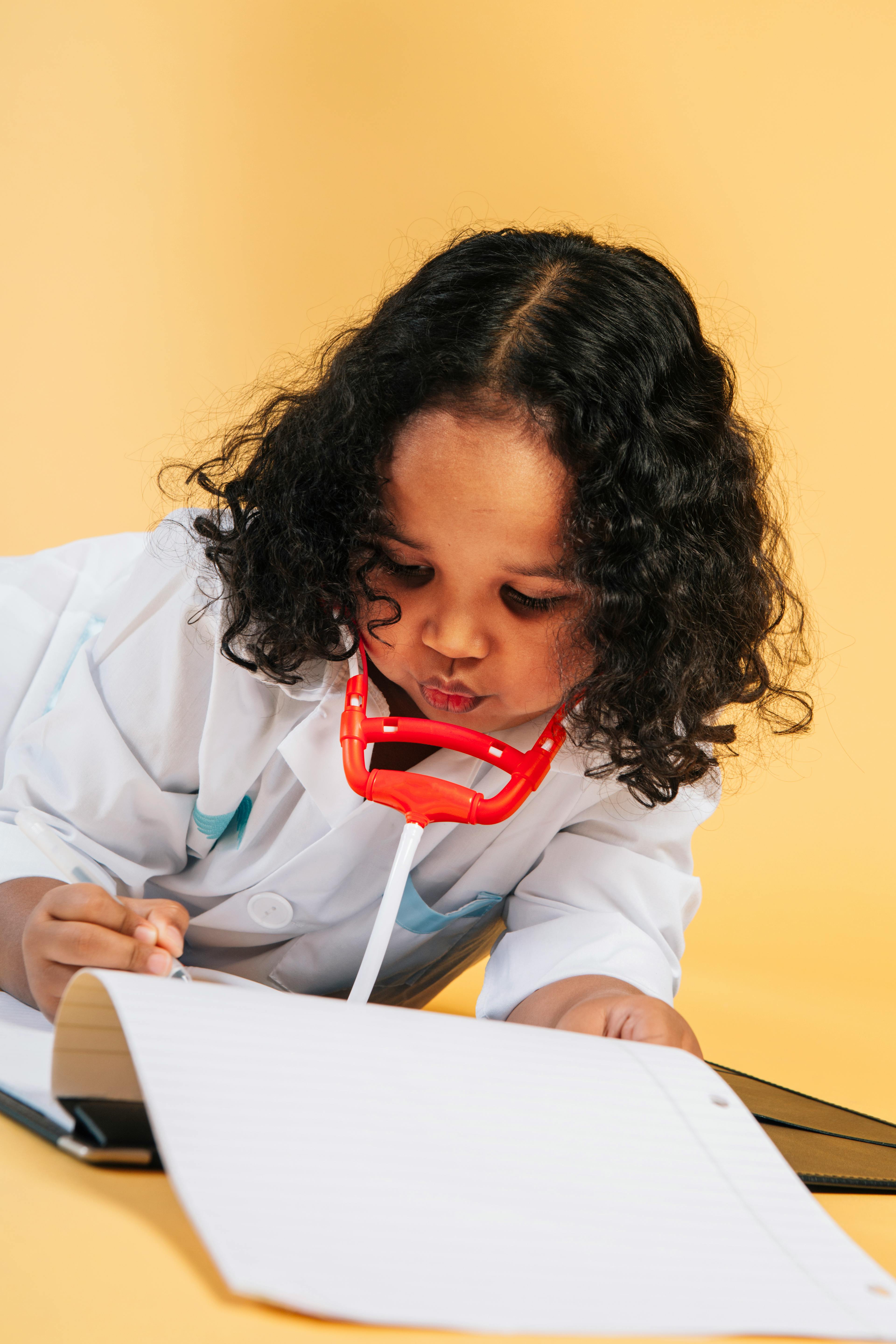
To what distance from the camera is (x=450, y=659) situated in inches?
32.4

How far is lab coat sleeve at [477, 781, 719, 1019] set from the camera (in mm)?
944

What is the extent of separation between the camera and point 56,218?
2080 mm

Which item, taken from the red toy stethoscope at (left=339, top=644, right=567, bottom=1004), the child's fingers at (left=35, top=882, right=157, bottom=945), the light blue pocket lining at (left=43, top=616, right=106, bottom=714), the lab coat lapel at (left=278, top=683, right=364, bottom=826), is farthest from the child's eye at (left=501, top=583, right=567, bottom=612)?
the light blue pocket lining at (left=43, top=616, right=106, bottom=714)

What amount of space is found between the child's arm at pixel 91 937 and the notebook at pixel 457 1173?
0.13m

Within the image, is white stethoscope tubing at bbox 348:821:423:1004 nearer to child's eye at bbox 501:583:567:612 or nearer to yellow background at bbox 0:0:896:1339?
child's eye at bbox 501:583:567:612

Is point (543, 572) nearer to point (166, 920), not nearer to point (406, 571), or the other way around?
point (406, 571)

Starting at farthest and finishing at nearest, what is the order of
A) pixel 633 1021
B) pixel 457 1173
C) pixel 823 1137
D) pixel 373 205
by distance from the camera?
1. pixel 373 205
2. pixel 823 1137
3. pixel 633 1021
4. pixel 457 1173

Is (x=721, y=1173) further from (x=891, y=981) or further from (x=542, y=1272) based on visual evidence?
(x=891, y=981)

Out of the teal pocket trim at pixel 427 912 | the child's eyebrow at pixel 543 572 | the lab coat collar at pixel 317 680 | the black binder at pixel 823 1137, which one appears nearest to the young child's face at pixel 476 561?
the child's eyebrow at pixel 543 572

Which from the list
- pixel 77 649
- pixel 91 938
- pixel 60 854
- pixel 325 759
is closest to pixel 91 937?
pixel 91 938

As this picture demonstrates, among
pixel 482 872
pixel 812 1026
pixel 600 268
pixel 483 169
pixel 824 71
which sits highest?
pixel 824 71

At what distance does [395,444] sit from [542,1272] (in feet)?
1.82

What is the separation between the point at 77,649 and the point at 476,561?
580 mm

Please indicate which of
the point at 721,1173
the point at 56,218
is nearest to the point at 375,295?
the point at 56,218
